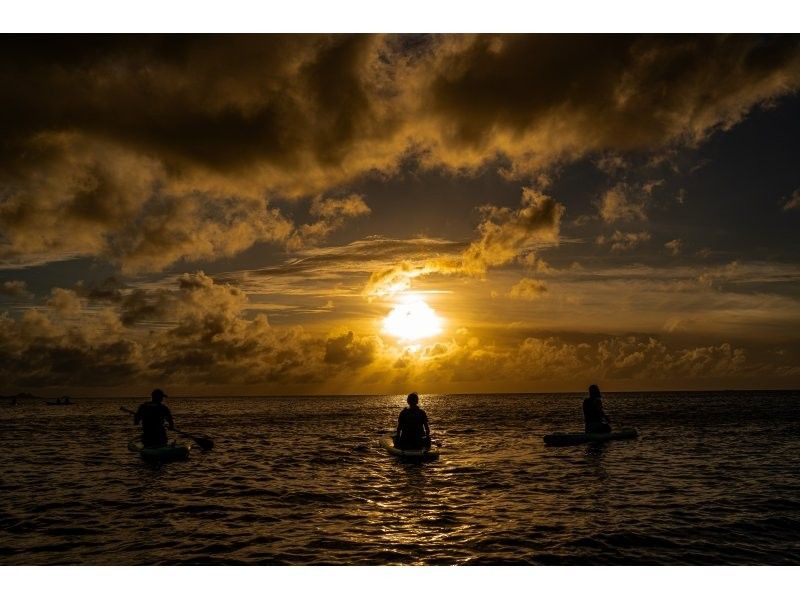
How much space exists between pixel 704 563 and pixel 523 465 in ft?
41.5

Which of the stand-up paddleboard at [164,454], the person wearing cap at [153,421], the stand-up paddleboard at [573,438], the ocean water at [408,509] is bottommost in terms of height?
the stand-up paddleboard at [573,438]

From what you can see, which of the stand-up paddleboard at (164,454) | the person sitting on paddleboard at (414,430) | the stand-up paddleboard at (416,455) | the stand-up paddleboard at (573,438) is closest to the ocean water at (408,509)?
the stand-up paddleboard at (164,454)

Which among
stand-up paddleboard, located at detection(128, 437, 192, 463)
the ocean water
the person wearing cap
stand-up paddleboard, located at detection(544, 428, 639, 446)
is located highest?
the person wearing cap

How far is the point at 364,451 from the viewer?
30.2 meters

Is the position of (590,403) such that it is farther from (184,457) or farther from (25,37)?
(25,37)

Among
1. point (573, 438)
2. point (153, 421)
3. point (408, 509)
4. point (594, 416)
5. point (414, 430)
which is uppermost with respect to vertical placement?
point (153, 421)

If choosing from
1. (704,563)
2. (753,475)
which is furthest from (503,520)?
(753,475)

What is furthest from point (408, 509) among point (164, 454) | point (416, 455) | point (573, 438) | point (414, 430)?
point (573, 438)

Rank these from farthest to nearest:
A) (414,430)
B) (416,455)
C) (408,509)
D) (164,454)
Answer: (164,454), (414,430), (416,455), (408,509)

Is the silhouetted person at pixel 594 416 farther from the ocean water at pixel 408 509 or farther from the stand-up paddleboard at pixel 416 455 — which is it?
the stand-up paddleboard at pixel 416 455

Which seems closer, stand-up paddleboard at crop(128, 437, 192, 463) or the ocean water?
the ocean water

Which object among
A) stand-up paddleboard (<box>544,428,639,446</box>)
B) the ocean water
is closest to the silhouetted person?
stand-up paddleboard (<box>544,428,639,446</box>)

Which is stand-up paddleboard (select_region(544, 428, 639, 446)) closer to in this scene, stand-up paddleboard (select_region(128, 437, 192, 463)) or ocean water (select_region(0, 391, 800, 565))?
ocean water (select_region(0, 391, 800, 565))

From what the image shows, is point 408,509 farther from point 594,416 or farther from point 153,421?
point 594,416
